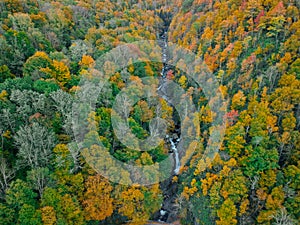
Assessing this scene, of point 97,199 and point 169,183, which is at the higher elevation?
point 97,199

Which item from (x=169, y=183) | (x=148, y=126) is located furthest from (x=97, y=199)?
(x=148, y=126)

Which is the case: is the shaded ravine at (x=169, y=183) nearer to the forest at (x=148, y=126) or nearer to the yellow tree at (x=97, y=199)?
the forest at (x=148, y=126)

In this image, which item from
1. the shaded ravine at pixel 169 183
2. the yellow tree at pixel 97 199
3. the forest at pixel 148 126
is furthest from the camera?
the shaded ravine at pixel 169 183

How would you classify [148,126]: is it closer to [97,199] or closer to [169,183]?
[169,183]

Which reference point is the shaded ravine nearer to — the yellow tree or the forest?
the forest

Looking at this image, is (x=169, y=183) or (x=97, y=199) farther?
(x=169, y=183)

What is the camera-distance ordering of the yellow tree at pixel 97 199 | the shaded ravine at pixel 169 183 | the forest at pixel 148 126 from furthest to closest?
the shaded ravine at pixel 169 183 < the yellow tree at pixel 97 199 < the forest at pixel 148 126

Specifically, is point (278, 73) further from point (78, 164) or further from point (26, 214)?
point (26, 214)

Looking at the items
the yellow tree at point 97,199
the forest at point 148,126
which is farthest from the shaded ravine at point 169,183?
the yellow tree at point 97,199
